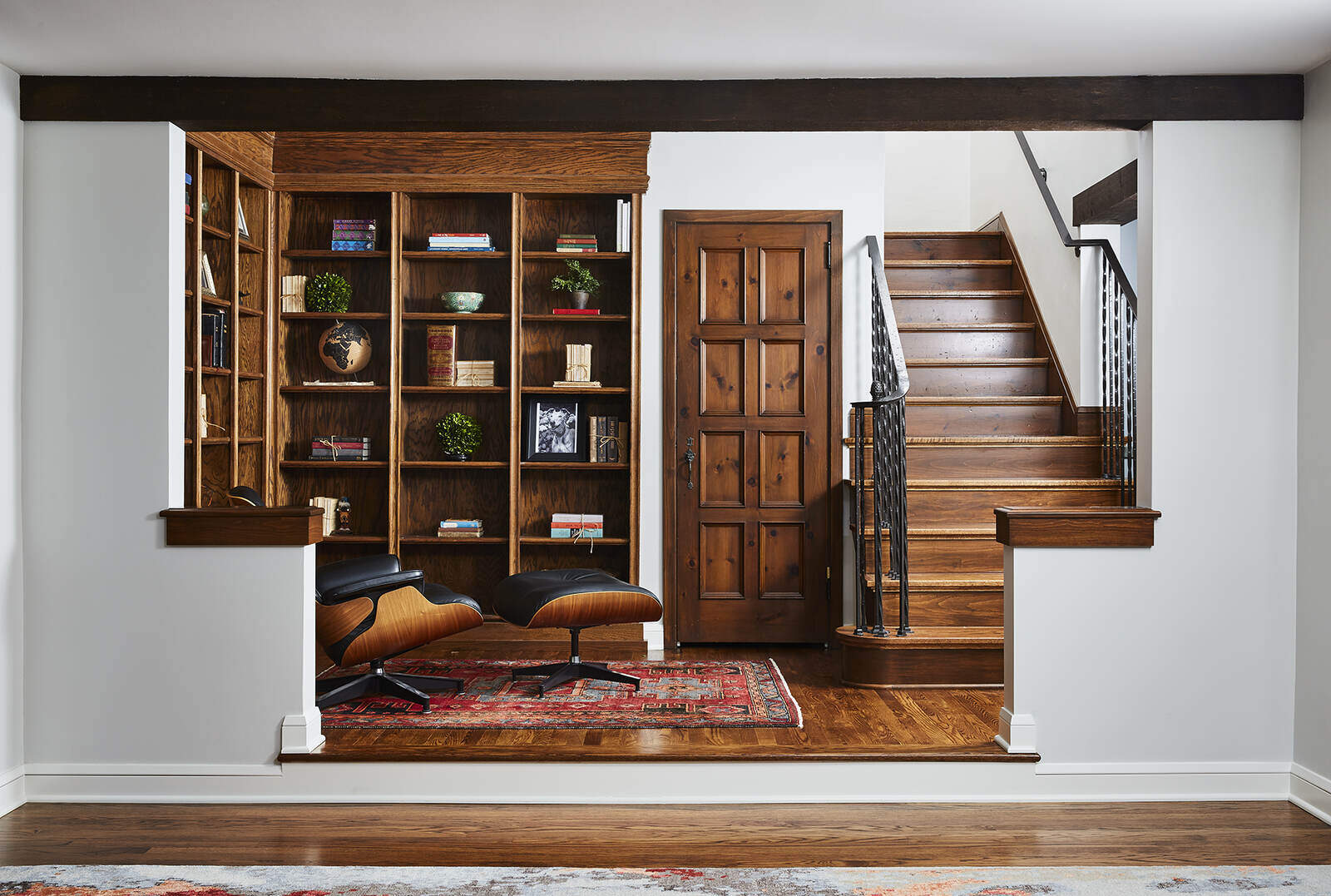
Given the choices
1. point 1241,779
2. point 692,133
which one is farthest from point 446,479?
point 1241,779

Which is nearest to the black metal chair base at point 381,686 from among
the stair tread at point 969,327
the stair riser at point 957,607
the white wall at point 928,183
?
the stair riser at point 957,607

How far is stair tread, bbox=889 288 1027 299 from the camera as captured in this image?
571cm

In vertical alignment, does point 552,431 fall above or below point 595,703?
above

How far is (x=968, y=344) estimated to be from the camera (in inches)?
223

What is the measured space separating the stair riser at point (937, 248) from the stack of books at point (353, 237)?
9.69 feet

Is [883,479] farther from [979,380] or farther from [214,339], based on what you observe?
[214,339]

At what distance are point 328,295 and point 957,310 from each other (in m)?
3.40

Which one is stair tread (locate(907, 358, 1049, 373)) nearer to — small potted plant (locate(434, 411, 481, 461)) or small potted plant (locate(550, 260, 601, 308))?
small potted plant (locate(550, 260, 601, 308))

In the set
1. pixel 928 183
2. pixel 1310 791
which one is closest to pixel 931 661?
pixel 1310 791

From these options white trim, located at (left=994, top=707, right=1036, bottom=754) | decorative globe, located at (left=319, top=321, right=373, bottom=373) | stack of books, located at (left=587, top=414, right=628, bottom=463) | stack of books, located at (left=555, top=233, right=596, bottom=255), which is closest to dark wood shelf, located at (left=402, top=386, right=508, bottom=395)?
decorative globe, located at (left=319, top=321, right=373, bottom=373)

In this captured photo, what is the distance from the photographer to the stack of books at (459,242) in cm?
505

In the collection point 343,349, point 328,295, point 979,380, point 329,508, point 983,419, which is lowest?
point 329,508

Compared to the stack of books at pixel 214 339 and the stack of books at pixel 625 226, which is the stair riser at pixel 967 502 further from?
the stack of books at pixel 214 339

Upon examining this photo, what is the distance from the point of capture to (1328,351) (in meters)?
3.16
